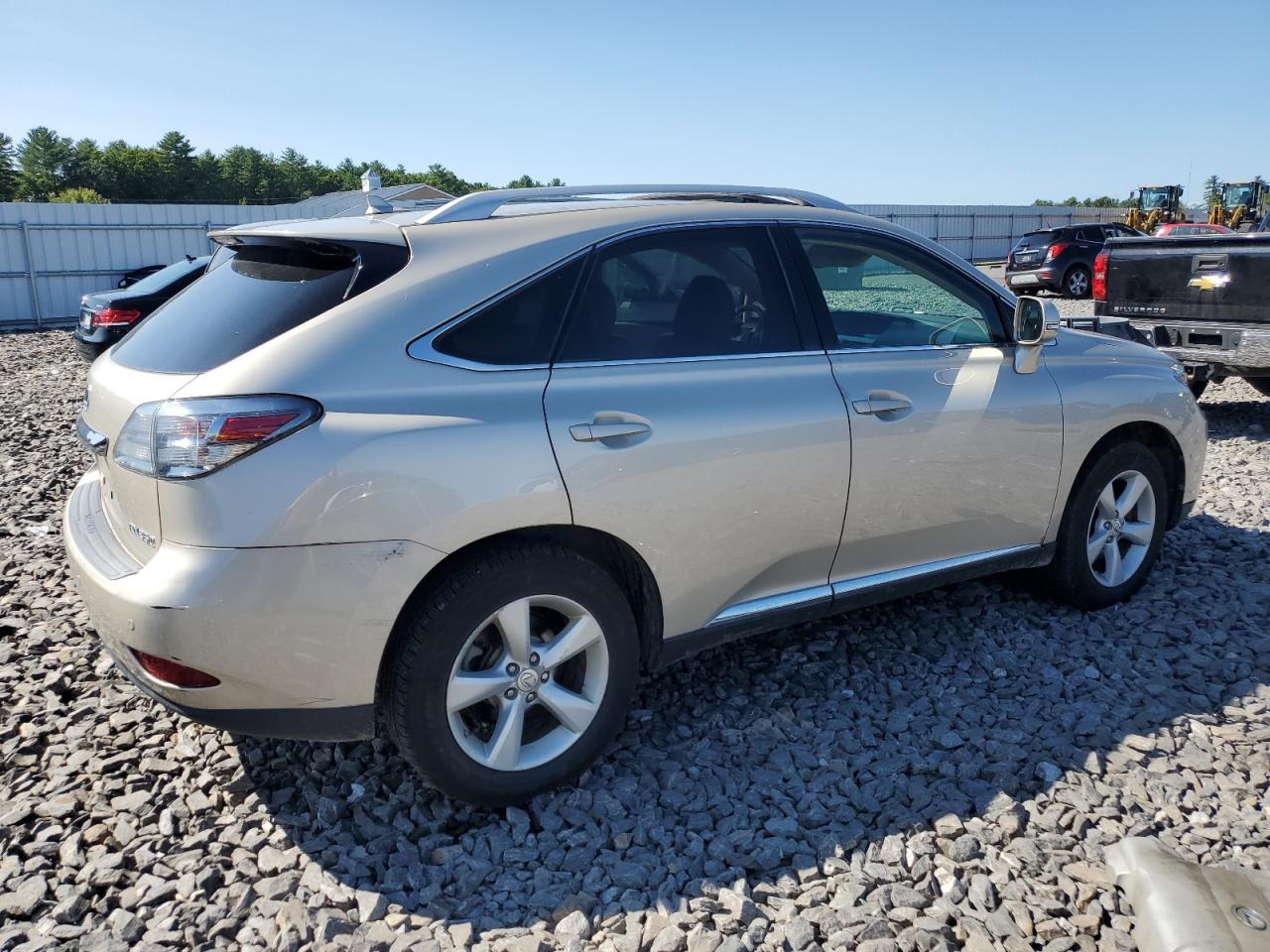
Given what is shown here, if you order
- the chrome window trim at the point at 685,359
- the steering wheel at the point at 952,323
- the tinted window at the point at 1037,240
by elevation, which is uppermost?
the tinted window at the point at 1037,240

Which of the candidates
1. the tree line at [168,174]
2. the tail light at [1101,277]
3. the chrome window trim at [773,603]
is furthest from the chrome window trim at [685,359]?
the tree line at [168,174]

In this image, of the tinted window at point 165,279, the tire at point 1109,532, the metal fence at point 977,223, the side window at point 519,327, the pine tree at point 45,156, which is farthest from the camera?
the pine tree at point 45,156

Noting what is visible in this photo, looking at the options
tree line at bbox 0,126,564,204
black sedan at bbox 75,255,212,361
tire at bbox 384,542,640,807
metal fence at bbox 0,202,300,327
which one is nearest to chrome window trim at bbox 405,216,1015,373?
tire at bbox 384,542,640,807

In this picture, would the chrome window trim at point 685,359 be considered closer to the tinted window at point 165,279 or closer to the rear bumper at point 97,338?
the tinted window at point 165,279

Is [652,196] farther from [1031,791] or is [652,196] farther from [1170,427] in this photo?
[1170,427]

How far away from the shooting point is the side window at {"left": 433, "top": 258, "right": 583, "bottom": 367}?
2.76 meters

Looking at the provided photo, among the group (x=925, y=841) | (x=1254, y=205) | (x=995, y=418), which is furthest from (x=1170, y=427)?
(x=1254, y=205)

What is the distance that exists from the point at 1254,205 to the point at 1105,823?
33.5 meters

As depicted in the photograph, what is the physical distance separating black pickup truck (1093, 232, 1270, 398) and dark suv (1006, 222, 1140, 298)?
46.1 feet

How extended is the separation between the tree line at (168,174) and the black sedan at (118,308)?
77275 millimetres

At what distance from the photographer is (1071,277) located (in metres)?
21.4

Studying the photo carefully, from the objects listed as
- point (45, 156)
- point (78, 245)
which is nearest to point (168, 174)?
point (45, 156)

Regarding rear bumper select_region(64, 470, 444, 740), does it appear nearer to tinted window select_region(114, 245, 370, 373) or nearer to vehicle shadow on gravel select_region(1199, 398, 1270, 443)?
tinted window select_region(114, 245, 370, 373)

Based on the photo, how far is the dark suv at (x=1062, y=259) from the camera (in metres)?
21.3
